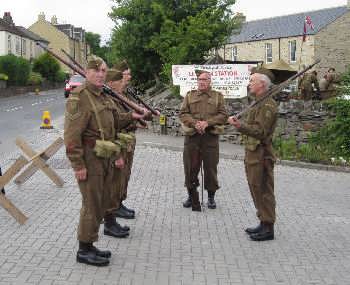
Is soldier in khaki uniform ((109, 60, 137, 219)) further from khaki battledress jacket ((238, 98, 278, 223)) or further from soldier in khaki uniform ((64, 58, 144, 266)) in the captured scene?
khaki battledress jacket ((238, 98, 278, 223))

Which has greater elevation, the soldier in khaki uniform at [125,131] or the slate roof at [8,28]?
the slate roof at [8,28]

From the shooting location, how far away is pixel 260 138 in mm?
6586

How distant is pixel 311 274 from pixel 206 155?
315cm

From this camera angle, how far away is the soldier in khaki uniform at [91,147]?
544 cm

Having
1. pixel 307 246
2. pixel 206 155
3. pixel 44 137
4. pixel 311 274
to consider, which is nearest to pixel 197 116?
pixel 206 155

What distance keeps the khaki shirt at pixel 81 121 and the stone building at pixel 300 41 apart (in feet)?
124

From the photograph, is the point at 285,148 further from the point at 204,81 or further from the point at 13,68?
the point at 13,68

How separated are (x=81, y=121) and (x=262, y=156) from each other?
2415mm

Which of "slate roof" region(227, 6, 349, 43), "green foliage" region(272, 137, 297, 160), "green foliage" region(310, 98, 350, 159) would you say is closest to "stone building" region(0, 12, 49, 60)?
"slate roof" region(227, 6, 349, 43)

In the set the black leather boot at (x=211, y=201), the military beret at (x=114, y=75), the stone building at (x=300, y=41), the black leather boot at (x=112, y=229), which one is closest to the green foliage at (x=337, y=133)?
the black leather boot at (x=211, y=201)

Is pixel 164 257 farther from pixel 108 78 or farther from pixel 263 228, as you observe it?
pixel 108 78

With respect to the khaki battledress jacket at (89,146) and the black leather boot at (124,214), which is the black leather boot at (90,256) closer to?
the khaki battledress jacket at (89,146)

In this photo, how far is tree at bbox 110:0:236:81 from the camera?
1966 cm

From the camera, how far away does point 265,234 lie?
671cm
